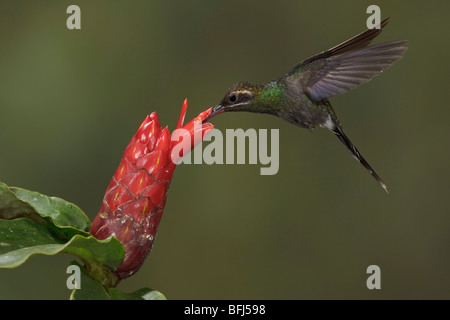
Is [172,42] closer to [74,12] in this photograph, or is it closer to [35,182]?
[74,12]

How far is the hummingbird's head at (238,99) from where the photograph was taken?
3.31 ft

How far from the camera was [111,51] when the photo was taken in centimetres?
249

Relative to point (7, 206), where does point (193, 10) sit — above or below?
above

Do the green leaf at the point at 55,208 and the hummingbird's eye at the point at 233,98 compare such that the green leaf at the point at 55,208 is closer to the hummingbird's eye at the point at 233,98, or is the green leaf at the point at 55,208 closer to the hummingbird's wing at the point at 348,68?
the hummingbird's eye at the point at 233,98

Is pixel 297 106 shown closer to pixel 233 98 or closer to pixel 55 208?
pixel 233 98

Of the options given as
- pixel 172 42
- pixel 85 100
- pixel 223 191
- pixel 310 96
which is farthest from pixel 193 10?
pixel 310 96

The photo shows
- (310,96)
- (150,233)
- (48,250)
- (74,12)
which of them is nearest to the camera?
(48,250)

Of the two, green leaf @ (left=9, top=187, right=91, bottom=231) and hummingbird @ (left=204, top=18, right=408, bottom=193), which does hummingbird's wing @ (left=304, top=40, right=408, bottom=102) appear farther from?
green leaf @ (left=9, top=187, right=91, bottom=231)

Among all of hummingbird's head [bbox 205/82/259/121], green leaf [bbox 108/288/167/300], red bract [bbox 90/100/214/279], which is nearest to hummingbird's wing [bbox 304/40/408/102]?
hummingbird's head [bbox 205/82/259/121]

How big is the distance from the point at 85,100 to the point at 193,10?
0.56m

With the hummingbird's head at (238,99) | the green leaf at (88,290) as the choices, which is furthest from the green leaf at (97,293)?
the hummingbird's head at (238,99)

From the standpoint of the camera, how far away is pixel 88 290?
0.75 metres

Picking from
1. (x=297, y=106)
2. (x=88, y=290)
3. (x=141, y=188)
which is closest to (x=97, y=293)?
(x=88, y=290)

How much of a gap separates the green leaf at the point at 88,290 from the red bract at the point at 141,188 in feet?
0.13
